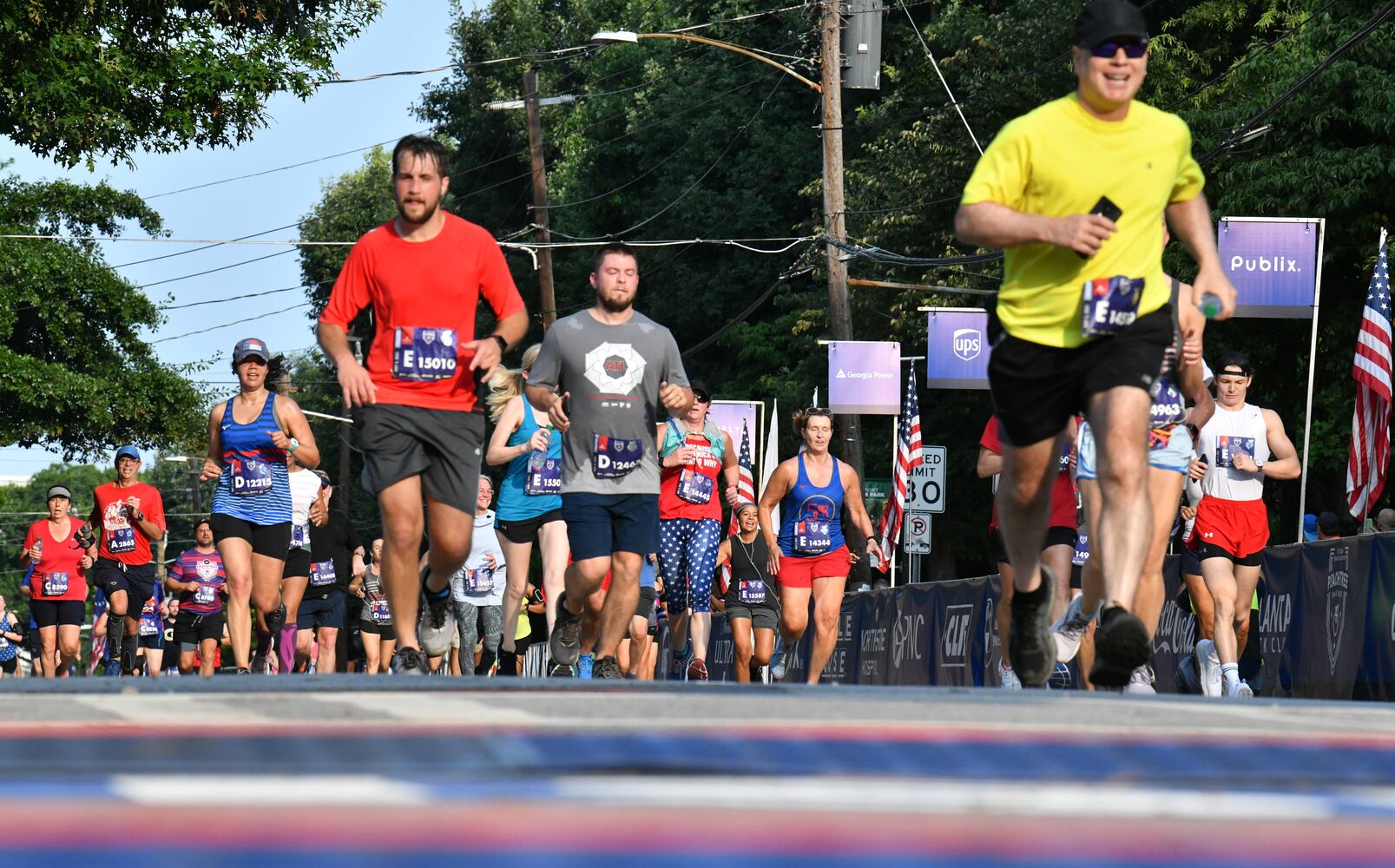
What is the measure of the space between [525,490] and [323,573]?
776 cm

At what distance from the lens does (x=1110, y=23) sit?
6910mm

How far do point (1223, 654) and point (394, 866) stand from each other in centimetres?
1143

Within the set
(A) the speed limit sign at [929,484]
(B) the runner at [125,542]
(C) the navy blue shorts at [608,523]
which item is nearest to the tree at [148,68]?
(B) the runner at [125,542]

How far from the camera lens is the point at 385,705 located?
15.2ft

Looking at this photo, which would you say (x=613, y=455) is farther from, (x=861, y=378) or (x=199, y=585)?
(x=861, y=378)

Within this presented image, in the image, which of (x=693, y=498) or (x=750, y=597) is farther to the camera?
(x=750, y=597)

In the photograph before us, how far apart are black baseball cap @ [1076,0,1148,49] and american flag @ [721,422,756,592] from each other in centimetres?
758

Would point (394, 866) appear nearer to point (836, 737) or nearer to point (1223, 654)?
point (836, 737)

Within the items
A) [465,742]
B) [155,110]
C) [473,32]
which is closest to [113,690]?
[465,742]

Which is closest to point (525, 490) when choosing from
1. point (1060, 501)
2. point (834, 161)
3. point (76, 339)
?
point (1060, 501)

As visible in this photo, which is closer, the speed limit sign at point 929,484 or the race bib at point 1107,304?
the race bib at point 1107,304

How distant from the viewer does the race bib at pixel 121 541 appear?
20.2m

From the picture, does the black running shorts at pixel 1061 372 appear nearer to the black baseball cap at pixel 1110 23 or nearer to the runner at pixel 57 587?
the black baseball cap at pixel 1110 23

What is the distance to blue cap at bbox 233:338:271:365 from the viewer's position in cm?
1252
